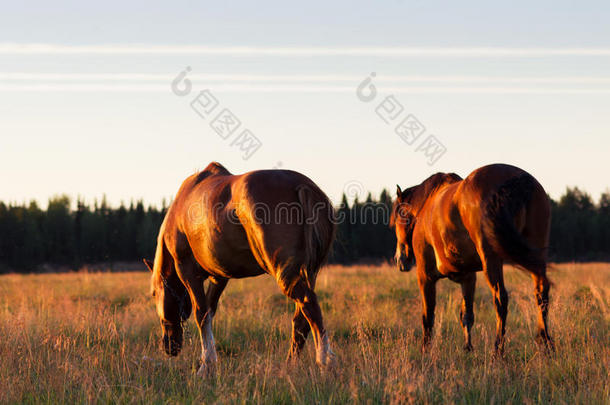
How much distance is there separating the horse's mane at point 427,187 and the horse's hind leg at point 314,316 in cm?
295

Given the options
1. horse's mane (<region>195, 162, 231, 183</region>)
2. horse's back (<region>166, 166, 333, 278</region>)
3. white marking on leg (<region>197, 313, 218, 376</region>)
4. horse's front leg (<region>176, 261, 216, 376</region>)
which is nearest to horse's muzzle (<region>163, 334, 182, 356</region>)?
horse's front leg (<region>176, 261, 216, 376</region>)

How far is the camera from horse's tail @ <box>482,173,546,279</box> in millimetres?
5727

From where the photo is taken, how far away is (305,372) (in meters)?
4.69

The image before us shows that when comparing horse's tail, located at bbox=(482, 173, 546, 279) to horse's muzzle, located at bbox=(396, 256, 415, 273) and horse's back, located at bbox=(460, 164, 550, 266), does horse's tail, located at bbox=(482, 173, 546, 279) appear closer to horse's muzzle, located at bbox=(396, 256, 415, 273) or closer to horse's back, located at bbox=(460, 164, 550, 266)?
horse's back, located at bbox=(460, 164, 550, 266)

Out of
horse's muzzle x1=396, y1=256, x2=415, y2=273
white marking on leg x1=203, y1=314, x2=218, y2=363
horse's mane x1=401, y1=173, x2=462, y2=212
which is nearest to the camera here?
white marking on leg x1=203, y1=314, x2=218, y2=363

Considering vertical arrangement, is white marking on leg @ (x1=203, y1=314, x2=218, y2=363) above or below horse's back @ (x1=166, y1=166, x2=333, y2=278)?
below

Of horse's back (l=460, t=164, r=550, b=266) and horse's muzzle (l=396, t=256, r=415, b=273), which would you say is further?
horse's muzzle (l=396, t=256, r=415, b=273)

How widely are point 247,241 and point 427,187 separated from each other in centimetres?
306

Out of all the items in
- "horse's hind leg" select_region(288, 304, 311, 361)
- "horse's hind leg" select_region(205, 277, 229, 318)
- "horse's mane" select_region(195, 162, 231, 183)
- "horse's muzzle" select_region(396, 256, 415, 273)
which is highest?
"horse's mane" select_region(195, 162, 231, 183)

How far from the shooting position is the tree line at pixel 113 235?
57.7 meters

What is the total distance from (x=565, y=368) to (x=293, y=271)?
264cm

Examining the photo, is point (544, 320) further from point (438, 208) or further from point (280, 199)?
point (280, 199)

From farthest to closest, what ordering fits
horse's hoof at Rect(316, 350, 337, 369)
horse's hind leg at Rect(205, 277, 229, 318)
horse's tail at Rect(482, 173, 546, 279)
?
horse's hind leg at Rect(205, 277, 229, 318) < horse's tail at Rect(482, 173, 546, 279) < horse's hoof at Rect(316, 350, 337, 369)

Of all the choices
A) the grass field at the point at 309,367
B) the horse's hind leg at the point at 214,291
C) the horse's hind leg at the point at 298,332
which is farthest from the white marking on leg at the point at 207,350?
the horse's hind leg at the point at 298,332
